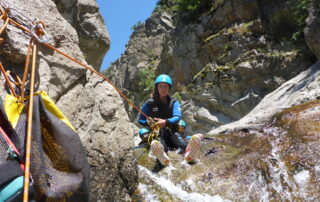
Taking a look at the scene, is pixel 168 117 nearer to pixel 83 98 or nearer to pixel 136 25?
pixel 83 98

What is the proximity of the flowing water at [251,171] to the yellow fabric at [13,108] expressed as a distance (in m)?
2.81

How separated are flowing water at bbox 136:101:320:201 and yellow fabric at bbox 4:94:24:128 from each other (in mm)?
2806

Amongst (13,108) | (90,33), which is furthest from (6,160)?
(90,33)

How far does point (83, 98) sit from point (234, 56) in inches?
628

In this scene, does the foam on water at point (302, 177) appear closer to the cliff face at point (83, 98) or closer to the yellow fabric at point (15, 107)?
the cliff face at point (83, 98)

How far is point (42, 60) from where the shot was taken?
3791 mm

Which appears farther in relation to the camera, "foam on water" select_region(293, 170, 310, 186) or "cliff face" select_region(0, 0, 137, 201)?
"foam on water" select_region(293, 170, 310, 186)

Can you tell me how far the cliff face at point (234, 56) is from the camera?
1661cm

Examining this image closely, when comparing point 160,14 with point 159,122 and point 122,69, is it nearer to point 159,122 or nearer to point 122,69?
point 122,69

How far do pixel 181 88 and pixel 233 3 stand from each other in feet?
23.6

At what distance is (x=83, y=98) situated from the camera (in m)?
4.11

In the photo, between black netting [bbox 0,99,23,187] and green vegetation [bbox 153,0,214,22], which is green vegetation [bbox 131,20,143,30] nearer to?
green vegetation [bbox 153,0,214,22]

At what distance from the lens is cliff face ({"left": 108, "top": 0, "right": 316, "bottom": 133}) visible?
54.5 ft

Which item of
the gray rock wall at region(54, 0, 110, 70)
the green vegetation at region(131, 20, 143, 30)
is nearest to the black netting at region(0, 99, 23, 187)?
the gray rock wall at region(54, 0, 110, 70)
